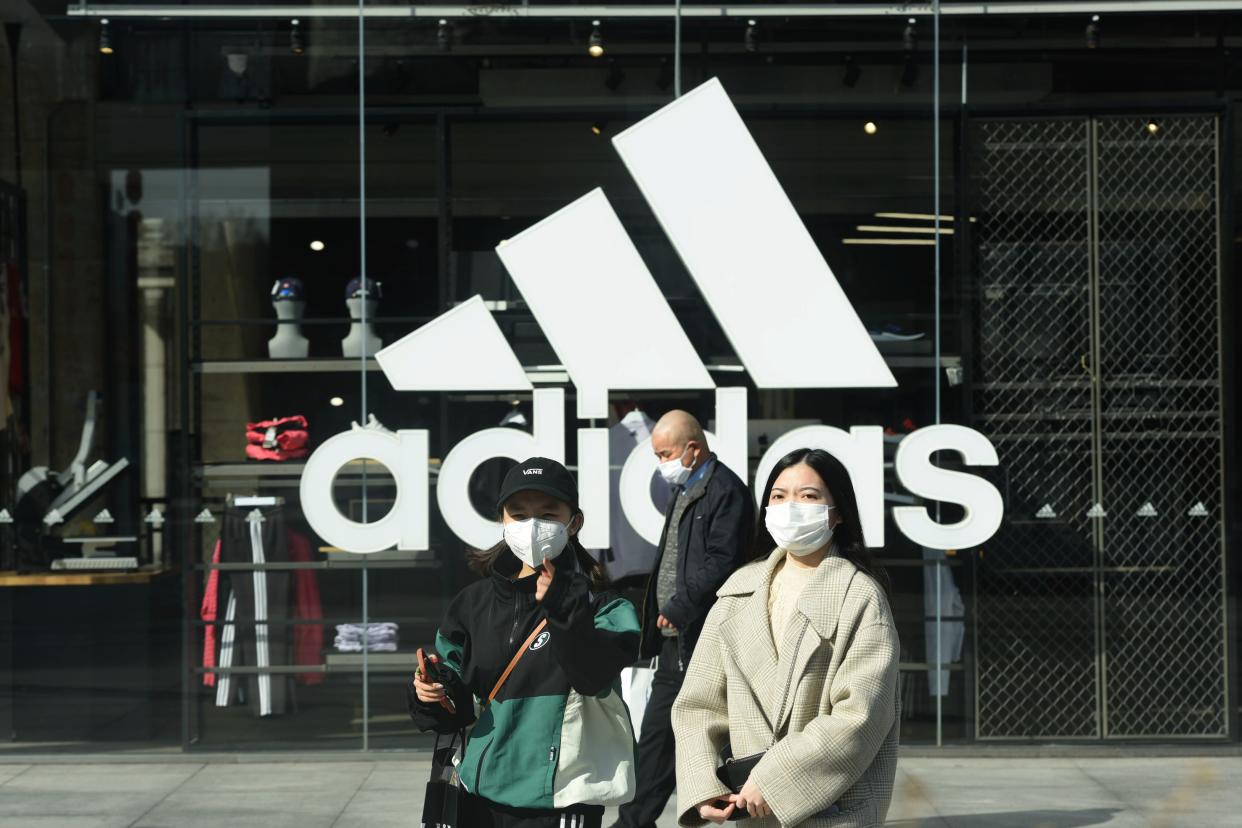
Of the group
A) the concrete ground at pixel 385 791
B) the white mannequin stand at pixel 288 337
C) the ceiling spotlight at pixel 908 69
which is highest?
the ceiling spotlight at pixel 908 69

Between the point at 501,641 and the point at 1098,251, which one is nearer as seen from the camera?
the point at 501,641

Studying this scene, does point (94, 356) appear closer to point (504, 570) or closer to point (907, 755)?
point (907, 755)

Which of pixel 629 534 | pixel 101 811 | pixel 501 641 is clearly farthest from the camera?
pixel 629 534

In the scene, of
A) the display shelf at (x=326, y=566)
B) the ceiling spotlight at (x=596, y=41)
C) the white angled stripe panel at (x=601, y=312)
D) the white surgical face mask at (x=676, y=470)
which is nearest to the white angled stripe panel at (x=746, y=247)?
the white angled stripe panel at (x=601, y=312)

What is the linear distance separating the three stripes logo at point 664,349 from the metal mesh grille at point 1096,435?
1.32 ft

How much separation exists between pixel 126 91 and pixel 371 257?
1.62 m

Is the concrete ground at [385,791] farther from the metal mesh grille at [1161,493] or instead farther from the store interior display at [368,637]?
the store interior display at [368,637]

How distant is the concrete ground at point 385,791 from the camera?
7172mm

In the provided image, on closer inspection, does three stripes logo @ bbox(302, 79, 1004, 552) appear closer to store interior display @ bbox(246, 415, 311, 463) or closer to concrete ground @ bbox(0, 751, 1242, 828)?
store interior display @ bbox(246, 415, 311, 463)

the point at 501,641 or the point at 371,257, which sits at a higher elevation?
the point at 371,257

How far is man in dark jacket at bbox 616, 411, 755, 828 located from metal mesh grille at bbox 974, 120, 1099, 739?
2575 mm

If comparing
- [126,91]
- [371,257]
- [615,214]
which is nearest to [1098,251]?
[615,214]

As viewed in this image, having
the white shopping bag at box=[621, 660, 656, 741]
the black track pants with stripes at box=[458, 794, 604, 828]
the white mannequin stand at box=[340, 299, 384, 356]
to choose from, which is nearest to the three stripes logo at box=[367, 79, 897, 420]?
the white mannequin stand at box=[340, 299, 384, 356]

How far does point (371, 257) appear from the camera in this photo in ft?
28.5
